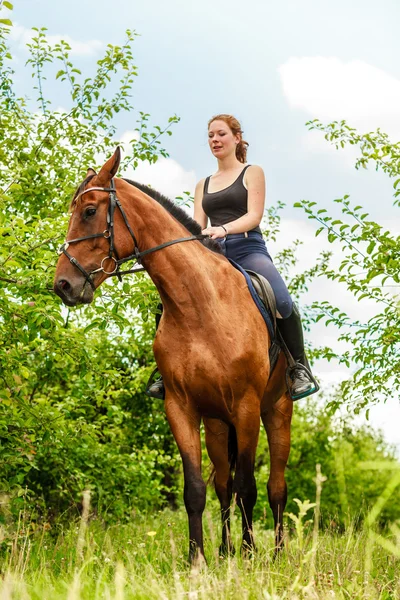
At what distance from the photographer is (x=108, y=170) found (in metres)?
5.50

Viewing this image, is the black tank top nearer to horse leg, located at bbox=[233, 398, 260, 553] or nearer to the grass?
horse leg, located at bbox=[233, 398, 260, 553]

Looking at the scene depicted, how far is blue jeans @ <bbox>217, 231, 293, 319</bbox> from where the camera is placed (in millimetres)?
6590

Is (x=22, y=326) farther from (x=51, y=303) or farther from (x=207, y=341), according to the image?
(x=207, y=341)

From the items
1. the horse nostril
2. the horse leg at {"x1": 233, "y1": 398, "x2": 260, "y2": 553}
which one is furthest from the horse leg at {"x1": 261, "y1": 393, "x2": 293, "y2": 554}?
the horse nostril

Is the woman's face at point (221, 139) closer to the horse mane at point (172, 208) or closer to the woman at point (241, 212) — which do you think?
the woman at point (241, 212)

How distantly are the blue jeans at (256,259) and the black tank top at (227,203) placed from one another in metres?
0.15

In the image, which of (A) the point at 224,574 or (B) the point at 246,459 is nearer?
(A) the point at 224,574

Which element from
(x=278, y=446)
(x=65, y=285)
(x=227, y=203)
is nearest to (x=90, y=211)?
(x=65, y=285)

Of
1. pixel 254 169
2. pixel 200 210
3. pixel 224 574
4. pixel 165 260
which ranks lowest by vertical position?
pixel 224 574

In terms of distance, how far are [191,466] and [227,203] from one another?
2.35m

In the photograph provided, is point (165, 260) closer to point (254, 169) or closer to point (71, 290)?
point (71, 290)

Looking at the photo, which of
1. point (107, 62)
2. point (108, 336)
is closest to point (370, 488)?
point (108, 336)

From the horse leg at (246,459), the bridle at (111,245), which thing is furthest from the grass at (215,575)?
the bridle at (111,245)

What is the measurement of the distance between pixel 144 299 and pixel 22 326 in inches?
48.4
